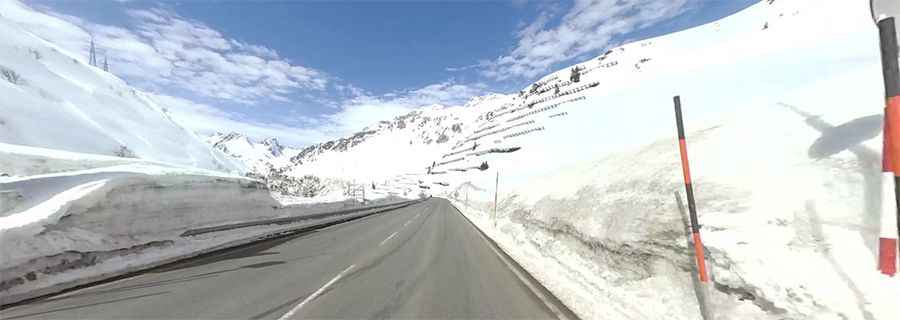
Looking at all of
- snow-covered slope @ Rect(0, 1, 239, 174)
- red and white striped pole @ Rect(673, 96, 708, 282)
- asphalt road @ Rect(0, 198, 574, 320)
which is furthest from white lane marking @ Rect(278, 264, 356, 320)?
snow-covered slope @ Rect(0, 1, 239, 174)

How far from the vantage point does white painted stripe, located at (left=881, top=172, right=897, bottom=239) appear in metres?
3.50

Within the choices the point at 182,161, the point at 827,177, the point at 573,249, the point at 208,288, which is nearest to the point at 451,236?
the point at 573,249

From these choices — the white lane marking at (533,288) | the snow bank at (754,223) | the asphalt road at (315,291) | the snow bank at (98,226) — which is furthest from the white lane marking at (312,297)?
the snow bank at (98,226)

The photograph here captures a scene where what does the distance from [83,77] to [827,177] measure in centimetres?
5825

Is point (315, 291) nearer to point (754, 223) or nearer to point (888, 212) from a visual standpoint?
point (754, 223)

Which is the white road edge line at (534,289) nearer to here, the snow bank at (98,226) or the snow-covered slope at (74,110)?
the snow bank at (98,226)

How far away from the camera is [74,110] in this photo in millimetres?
31016

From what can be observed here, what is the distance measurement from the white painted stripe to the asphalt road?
349 centimetres

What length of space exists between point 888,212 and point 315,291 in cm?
743

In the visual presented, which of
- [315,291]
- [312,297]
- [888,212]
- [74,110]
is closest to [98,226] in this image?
[315,291]

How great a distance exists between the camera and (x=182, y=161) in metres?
43.8

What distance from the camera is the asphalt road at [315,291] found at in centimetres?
560

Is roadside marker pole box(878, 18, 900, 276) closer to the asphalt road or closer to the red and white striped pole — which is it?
the red and white striped pole

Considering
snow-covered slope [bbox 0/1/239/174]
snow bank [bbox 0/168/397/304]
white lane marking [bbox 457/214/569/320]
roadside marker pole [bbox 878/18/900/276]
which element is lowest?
white lane marking [bbox 457/214/569/320]
